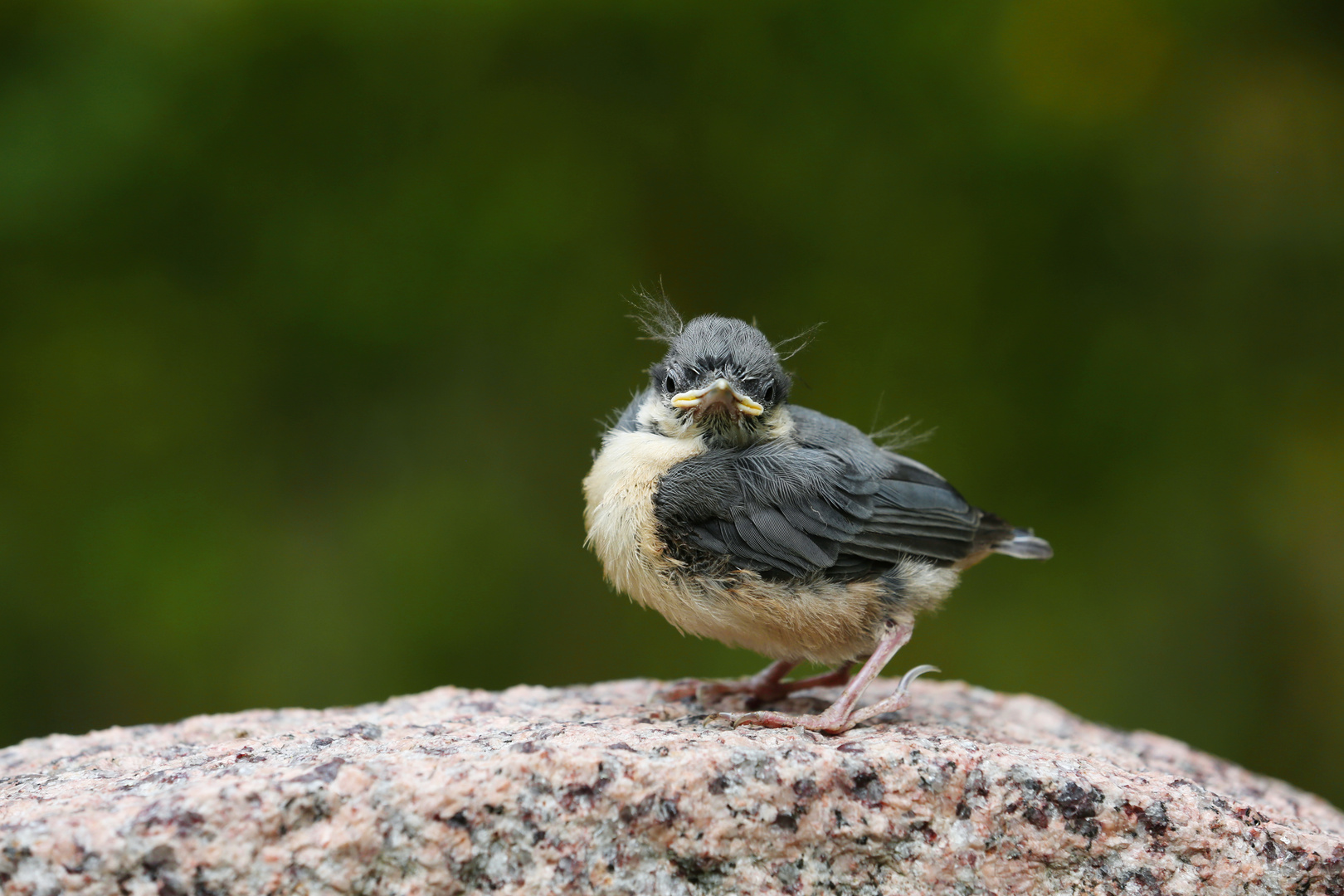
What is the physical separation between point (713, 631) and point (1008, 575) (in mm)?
2892

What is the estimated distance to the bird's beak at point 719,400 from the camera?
10.4ft

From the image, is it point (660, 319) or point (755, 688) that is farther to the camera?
point (660, 319)

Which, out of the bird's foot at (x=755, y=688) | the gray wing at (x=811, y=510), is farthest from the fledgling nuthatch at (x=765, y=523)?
the bird's foot at (x=755, y=688)

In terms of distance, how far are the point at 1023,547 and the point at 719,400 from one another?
4.45 feet

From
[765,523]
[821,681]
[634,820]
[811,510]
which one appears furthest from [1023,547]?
[634,820]

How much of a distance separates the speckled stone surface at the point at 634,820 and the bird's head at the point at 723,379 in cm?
92

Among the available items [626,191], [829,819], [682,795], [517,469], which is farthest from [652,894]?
[626,191]

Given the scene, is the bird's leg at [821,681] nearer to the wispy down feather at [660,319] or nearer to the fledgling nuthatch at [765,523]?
the fledgling nuthatch at [765,523]

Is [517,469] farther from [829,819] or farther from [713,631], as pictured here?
[829,819]

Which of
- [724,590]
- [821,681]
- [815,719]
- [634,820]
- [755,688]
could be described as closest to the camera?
[634,820]

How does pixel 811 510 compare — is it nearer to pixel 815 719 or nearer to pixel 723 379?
pixel 723 379

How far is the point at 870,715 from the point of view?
10.2 ft

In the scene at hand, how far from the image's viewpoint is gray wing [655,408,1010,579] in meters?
3.16

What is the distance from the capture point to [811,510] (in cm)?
321
